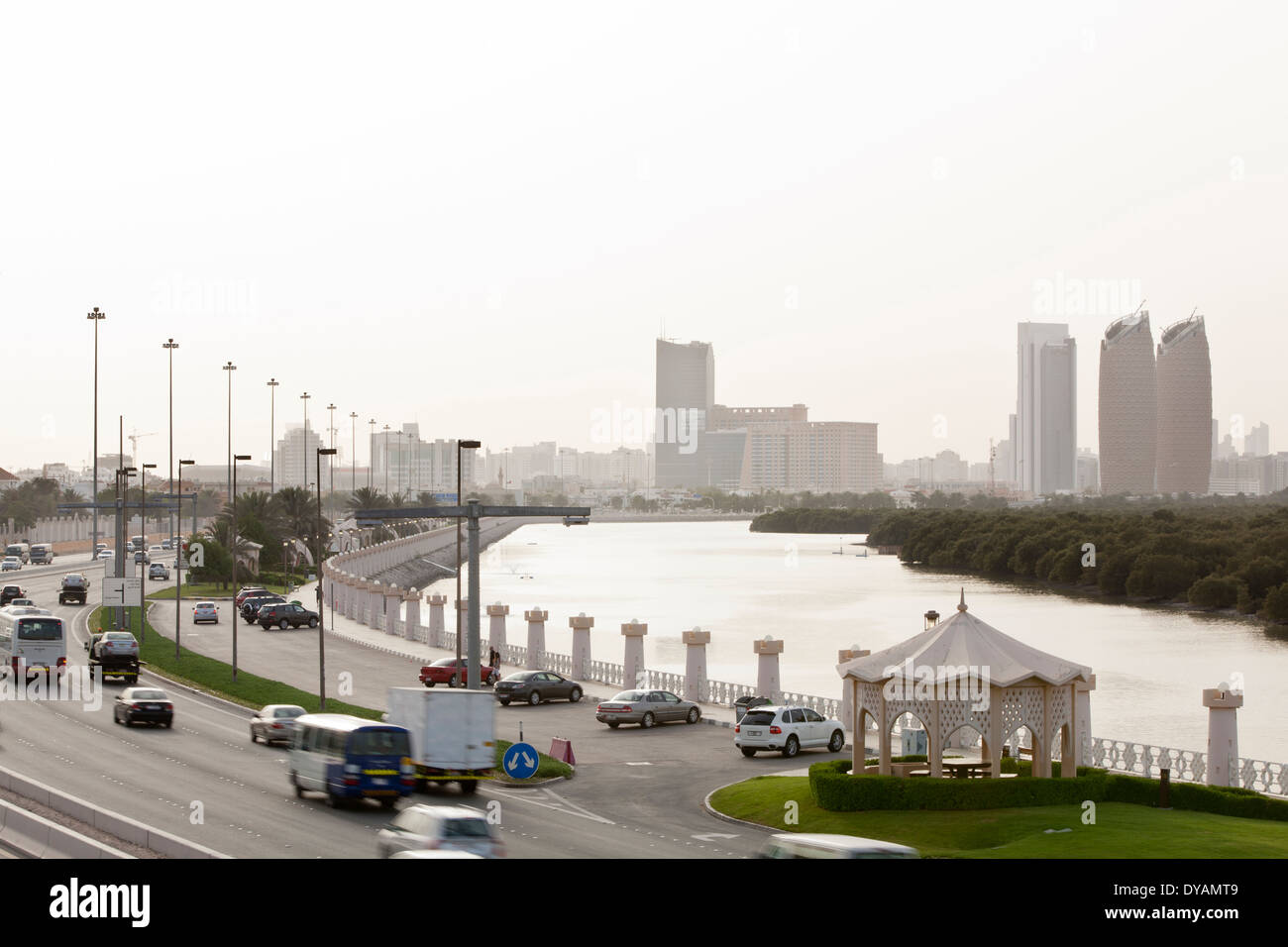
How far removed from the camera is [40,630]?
171ft

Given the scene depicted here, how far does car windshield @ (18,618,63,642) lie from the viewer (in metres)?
51.5

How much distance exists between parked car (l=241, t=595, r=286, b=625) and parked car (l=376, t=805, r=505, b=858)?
2512 inches

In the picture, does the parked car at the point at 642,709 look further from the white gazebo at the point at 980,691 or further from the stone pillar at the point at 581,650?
the white gazebo at the point at 980,691

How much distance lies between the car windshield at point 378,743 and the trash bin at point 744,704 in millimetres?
18949

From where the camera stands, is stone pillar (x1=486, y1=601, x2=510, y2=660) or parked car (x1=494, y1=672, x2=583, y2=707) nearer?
parked car (x1=494, y1=672, x2=583, y2=707)

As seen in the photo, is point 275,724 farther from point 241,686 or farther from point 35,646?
point 35,646

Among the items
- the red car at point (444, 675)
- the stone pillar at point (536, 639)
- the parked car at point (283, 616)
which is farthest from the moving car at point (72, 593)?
the red car at point (444, 675)

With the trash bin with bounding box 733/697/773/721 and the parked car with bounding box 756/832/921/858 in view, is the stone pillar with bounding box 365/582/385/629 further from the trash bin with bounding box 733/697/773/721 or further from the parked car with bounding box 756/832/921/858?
the parked car with bounding box 756/832/921/858

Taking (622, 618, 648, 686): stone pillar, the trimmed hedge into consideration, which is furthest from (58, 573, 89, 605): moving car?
the trimmed hedge

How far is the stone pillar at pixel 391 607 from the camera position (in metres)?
83.0

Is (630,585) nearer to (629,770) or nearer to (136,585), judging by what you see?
(136,585)
